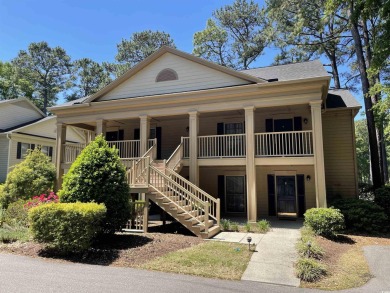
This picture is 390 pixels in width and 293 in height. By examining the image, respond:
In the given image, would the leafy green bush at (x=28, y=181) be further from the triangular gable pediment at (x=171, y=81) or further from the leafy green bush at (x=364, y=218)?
the leafy green bush at (x=364, y=218)

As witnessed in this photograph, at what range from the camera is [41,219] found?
22.6 feet

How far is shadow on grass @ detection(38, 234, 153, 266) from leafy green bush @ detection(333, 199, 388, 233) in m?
7.28

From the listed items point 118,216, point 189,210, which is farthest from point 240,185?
point 118,216

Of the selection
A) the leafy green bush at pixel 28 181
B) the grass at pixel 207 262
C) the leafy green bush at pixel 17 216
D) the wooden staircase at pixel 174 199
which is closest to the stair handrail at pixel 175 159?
the wooden staircase at pixel 174 199

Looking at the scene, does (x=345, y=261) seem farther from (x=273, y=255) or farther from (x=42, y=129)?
(x=42, y=129)

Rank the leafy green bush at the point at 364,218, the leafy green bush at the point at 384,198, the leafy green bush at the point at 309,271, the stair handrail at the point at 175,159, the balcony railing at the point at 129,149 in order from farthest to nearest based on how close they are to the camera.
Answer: the balcony railing at the point at 129,149
the stair handrail at the point at 175,159
the leafy green bush at the point at 384,198
the leafy green bush at the point at 364,218
the leafy green bush at the point at 309,271

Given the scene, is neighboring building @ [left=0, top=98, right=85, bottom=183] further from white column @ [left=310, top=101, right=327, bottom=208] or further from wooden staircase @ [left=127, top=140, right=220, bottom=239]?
white column @ [left=310, top=101, right=327, bottom=208]

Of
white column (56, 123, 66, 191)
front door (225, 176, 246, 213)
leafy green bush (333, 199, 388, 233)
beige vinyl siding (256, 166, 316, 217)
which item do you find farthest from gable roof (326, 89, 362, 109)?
white column (56, 123, 66, 191)

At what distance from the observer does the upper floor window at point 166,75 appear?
1359 centimetres

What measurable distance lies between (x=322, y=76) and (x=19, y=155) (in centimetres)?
2301

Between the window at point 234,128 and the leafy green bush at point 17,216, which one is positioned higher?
the window at point 234,128

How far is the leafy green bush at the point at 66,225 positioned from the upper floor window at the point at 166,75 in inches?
327

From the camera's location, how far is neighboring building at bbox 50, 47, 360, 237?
11008 millimetres

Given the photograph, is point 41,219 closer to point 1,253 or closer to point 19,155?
point 1,253
